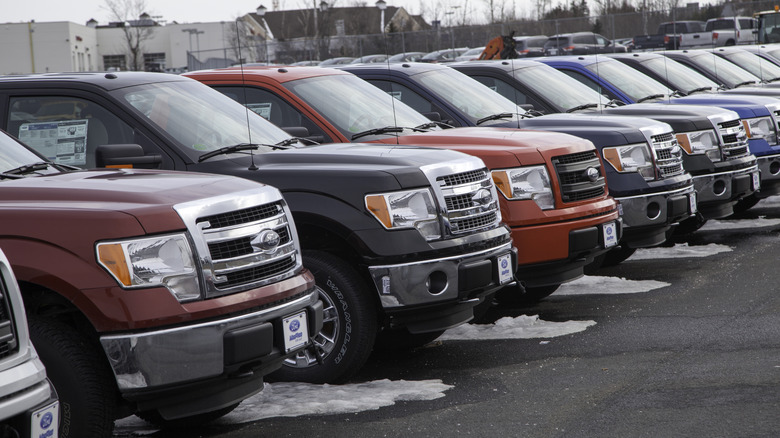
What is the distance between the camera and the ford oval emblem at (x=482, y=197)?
6.50 meters

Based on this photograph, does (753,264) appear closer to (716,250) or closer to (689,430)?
(716,250)

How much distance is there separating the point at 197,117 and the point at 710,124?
5949 mm

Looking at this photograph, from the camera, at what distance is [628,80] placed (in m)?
13.9

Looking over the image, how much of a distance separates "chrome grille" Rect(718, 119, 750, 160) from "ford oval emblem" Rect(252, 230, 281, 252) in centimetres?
700

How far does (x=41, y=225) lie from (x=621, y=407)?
3039 mm

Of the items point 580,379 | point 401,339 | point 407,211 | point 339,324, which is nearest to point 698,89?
point 401,339

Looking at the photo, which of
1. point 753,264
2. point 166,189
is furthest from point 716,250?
point 166,189

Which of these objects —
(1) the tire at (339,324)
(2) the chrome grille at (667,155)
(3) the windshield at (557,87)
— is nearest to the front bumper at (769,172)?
(3) the windshield at (557,87)

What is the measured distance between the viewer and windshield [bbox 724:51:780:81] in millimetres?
19766

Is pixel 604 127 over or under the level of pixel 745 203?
over

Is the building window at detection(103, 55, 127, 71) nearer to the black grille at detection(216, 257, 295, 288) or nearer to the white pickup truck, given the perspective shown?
the white pickup truck

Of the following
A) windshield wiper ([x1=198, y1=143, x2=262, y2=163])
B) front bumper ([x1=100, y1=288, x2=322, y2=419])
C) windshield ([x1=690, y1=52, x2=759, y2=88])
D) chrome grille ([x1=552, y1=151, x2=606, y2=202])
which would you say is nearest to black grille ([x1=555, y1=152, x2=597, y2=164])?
chrome grille ([x1=552, y1=151, x2=606, y2=202])

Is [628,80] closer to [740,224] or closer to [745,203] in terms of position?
[745,203]

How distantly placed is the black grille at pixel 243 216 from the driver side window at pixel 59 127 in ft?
6.32
